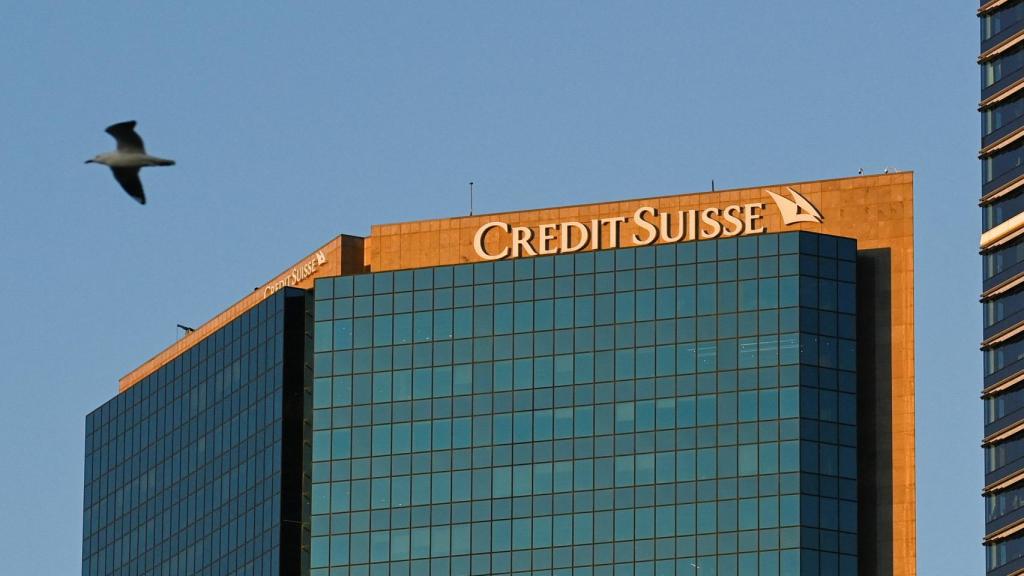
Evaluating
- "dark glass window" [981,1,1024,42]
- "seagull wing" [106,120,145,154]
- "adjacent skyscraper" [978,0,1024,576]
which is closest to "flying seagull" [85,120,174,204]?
"seagull wing" [106,120,145,154]

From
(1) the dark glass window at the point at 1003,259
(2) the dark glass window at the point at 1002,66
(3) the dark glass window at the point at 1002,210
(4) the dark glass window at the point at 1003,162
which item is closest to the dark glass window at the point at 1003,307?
(1) the dark glass window at the point at 1003,259

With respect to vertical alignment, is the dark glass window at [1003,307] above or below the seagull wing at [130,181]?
above

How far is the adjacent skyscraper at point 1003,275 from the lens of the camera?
611 feet

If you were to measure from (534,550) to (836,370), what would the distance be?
22339 millimetres

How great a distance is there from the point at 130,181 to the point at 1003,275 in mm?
120108

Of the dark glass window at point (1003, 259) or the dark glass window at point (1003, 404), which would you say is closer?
the dark glass window at point (1003, 404)

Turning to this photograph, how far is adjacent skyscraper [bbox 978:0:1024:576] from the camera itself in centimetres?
18638

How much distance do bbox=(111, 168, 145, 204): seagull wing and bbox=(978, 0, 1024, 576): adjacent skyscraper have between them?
4450 inches

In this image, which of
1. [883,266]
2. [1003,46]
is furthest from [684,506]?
[1003,46]

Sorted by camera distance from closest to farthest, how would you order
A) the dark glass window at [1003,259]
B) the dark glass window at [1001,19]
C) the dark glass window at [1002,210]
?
the dark glass window at [1003,259] < the dark glass window at [1002,210] < the dark glass window at [1001,19]

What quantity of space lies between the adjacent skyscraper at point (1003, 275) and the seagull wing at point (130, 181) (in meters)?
113

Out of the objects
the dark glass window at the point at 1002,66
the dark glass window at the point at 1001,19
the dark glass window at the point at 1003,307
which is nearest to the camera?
the dark glass window at the point at 1003,307

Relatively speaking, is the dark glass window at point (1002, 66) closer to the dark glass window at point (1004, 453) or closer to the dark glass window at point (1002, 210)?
the dark glass window at point (1002, 210)

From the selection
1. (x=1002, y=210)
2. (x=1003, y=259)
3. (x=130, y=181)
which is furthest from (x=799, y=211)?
(x=130, y=181)
